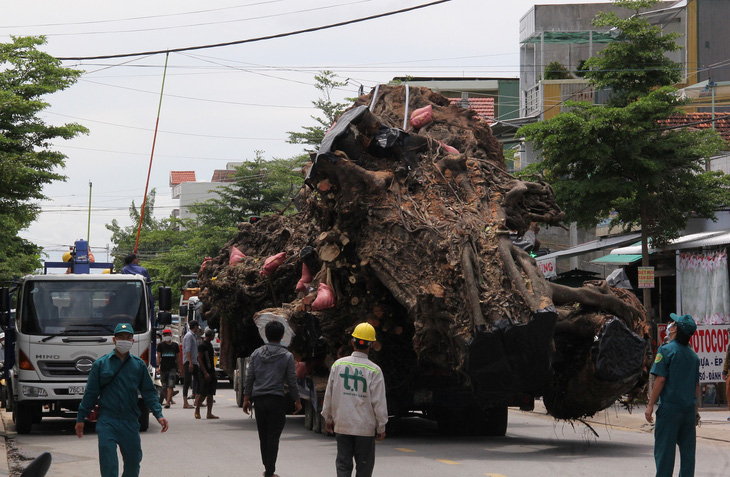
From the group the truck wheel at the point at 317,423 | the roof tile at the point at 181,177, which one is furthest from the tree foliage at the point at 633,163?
the roof tile at the point at 181,177

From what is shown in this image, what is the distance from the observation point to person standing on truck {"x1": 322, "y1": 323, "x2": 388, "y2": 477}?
28.2 feet

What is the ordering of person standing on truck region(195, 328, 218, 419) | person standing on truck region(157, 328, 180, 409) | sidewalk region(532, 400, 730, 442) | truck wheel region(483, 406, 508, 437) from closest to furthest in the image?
truck wheel region(483, 406, 508, 437)
sidewalk region(532, 400, 730, 442)
person standing on truck region(195, 328, 218, 419)
person standing on truck region(157, 328, 180, 409)

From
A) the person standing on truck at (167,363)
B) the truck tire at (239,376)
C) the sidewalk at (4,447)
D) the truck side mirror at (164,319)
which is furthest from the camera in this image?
the person standing on truck at (167,363)

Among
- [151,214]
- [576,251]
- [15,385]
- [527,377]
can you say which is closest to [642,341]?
[527,377]

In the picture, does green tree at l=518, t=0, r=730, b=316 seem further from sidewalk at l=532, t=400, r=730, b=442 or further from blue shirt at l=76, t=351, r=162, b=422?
blue shirt at l=76, t=351, r=162, b=422

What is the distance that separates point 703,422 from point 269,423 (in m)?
10.3

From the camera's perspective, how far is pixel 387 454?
43.7ft

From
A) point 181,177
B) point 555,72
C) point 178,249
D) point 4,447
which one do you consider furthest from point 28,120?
point 181,177

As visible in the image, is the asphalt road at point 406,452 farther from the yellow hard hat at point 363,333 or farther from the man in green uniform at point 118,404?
the yellow hard hat at point 363,333

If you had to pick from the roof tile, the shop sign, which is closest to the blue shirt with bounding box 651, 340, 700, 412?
the shop sign

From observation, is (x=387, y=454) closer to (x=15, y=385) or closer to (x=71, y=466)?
(x=71, y=466)

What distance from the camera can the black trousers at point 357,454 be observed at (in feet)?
28.2

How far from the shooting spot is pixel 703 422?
17.9m

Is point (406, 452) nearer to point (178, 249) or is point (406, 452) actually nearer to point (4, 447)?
point (4, 447)
